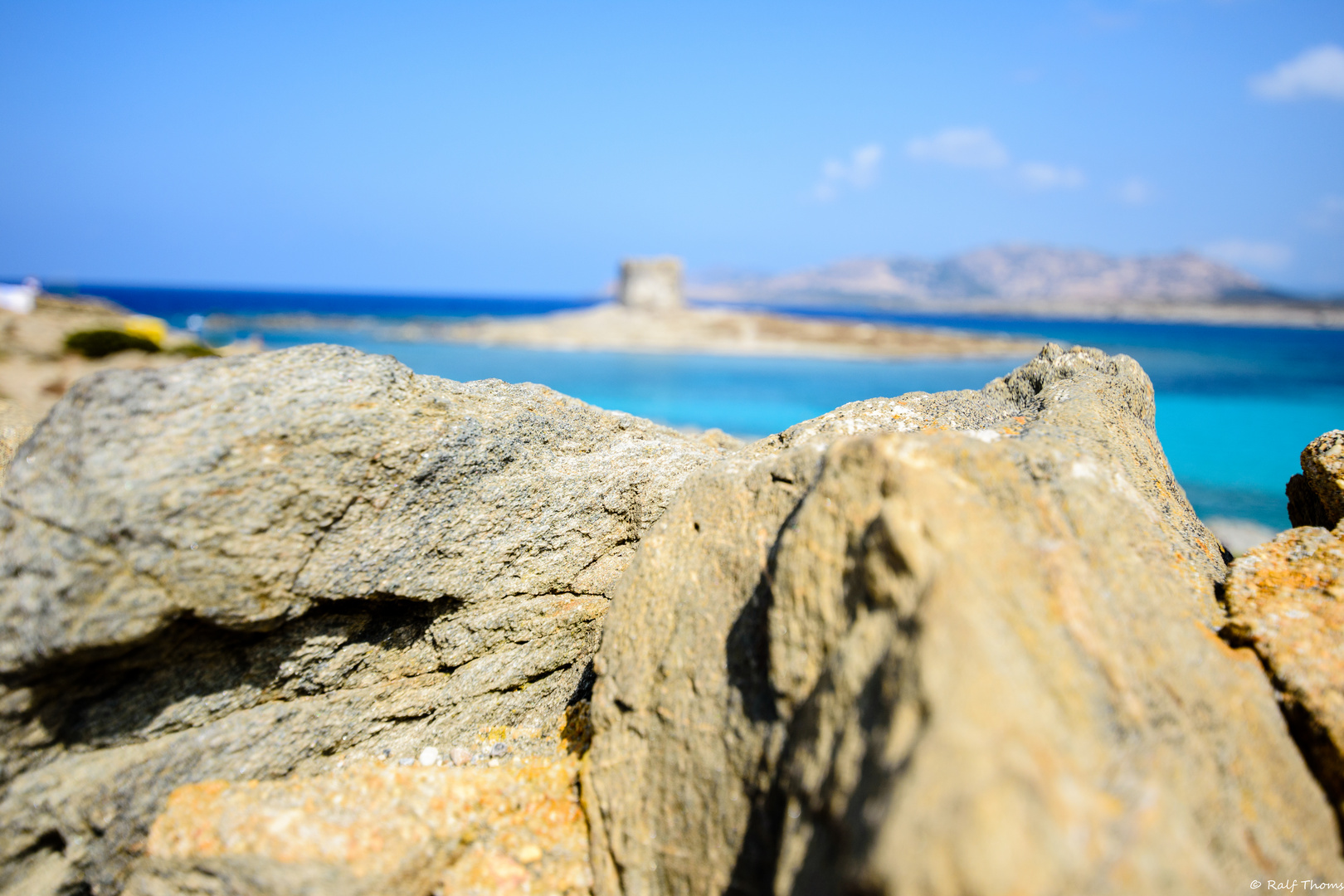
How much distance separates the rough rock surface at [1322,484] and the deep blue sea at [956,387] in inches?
537

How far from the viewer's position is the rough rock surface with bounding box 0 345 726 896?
361cm

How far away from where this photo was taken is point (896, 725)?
8.38ft

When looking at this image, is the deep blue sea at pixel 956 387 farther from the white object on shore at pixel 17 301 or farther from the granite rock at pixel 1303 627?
the granite rock at pixel 1303 627

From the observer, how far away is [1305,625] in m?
3.73

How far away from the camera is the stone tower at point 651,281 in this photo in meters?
71.1

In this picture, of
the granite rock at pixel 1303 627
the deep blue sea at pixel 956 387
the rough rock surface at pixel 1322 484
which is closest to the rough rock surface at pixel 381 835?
the granite rock at pixel 1303 627

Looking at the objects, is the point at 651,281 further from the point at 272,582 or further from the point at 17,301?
the point at 272,582

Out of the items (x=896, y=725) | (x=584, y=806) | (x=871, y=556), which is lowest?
(x=584, y=806)

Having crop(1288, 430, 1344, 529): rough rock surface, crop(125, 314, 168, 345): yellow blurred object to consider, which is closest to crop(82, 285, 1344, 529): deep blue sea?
crop(125, 314, 168, 345): yellow blurred object

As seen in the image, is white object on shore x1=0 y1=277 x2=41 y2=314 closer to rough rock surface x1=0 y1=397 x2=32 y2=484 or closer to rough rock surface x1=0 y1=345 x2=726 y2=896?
rough rock surface x1=0 y1=397 x2=32 y2=484

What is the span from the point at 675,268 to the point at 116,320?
45.9m

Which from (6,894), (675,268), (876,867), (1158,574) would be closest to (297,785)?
(6,894)

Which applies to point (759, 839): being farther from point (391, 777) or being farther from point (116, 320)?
point (116, 320)

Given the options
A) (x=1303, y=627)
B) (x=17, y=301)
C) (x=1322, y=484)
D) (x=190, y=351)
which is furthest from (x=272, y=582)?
(x=17, y=301)
